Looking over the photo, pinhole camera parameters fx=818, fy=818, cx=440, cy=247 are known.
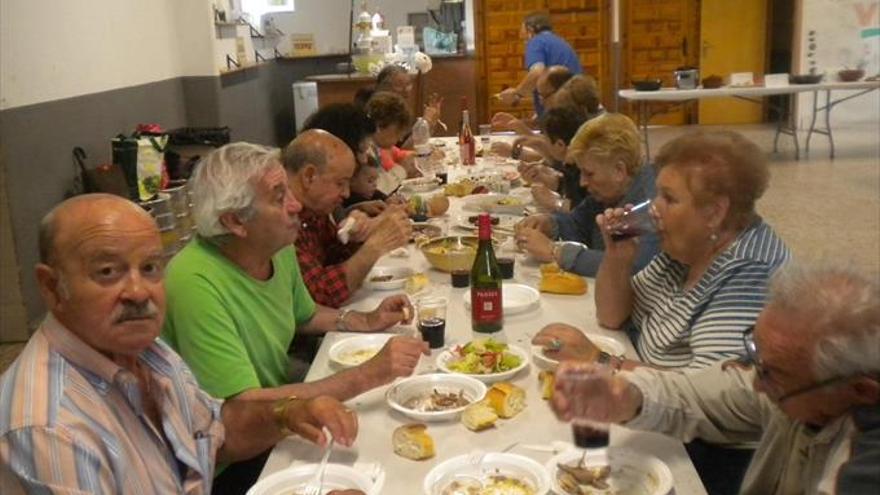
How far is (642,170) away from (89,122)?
362 centimetres

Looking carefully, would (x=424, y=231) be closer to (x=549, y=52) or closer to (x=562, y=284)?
(x=562, y=284)

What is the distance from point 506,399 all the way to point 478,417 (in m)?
0.09

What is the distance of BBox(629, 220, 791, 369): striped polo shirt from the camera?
1859 mm

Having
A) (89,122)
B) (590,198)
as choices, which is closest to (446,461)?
(590,198)

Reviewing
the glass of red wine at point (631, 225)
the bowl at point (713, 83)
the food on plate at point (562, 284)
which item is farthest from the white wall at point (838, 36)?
the glass of red wine at point (631, 225)

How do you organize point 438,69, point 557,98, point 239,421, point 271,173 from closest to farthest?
point 239,421 < point 271,173 < point 557,98 < point 438,69

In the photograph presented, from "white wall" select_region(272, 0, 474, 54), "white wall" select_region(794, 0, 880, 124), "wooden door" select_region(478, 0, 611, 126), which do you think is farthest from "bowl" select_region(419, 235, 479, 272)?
"white wall" select_region(794, 0, 880, 124)

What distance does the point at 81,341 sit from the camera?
1425 millimetres

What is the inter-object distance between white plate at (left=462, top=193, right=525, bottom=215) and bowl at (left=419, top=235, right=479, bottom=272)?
78cm

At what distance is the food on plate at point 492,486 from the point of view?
59.5 inches

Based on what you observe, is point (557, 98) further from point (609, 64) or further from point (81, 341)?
point (609, 64)

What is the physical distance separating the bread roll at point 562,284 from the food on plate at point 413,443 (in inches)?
42.3

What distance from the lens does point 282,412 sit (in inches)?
67.6

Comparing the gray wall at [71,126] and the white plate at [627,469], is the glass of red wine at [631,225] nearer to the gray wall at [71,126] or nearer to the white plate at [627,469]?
the white plate at [627,469]
